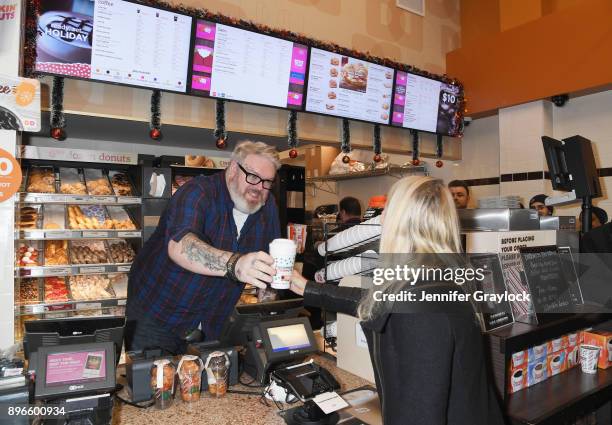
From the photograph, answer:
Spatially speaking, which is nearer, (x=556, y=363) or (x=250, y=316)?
(x=250, y=316)

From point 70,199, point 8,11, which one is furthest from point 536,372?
point 8,11

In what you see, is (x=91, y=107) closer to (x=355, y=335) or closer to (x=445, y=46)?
(x=355, y=335)

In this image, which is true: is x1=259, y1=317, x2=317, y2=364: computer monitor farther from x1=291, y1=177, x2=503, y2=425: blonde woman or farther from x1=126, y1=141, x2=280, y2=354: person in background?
x1=291, y1=177, x2=503, y2=425: blonde woman

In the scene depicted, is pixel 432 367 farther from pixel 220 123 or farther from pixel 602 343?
pixel 220 123

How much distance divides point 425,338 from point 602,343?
1.63 meters

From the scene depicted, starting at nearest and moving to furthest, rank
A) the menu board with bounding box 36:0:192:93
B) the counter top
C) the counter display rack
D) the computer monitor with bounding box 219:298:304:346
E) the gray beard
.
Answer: the counter top, the computer monitor with bounding box 219:298:304:346, the gray beard, the menu board with bounding box 36:0:192:93, the counter display rack

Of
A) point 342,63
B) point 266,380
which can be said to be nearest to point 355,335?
point 266,380

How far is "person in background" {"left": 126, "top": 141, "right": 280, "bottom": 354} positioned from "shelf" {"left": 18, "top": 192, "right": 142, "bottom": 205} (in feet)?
2.98

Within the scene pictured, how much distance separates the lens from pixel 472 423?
1221mm

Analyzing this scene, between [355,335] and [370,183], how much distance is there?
4.46 metres

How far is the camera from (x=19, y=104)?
7.66 ft

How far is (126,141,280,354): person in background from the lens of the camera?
2271mm

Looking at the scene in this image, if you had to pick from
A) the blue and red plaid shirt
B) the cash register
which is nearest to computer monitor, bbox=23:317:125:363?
the cash register

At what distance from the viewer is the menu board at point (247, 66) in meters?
3.08
